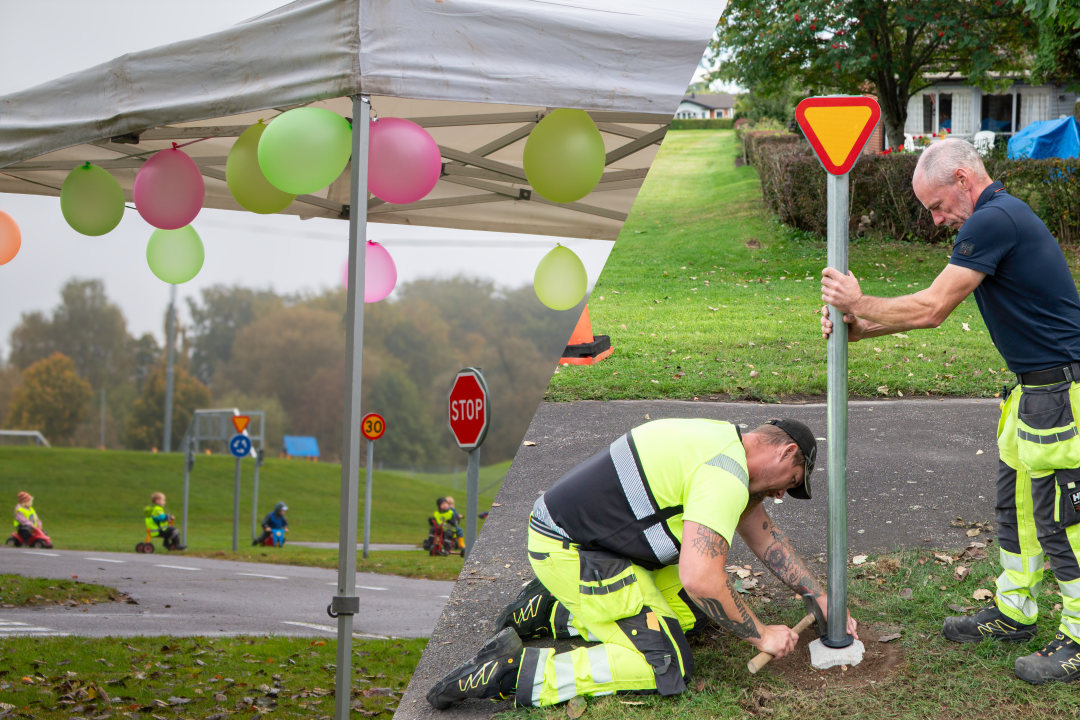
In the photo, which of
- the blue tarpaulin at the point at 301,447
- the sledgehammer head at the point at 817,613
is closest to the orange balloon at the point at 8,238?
the sledgehammer head at the point at 817,613

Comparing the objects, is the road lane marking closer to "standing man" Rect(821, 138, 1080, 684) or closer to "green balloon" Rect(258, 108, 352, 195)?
"green balloon" Rect(258, 108, 352, 195)

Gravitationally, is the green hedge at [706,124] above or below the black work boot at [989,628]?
above

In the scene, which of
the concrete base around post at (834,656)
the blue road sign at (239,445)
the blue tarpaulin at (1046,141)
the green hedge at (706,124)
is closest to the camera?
the concrete base around post at (834,656)

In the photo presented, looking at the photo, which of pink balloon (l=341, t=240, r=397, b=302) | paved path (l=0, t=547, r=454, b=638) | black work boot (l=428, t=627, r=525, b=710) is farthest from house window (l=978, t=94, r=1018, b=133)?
black work boot (l=428, t=627, r=525, b=710)

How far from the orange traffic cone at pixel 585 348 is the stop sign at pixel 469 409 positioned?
169 cm

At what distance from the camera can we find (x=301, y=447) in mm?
47969

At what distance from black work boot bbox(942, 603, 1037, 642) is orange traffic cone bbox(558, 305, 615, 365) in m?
3.51

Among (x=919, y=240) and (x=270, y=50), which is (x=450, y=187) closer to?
(x=270, y=50)

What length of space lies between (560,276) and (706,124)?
4.11 m

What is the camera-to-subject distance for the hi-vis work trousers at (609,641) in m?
2.72

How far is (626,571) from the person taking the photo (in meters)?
2.78

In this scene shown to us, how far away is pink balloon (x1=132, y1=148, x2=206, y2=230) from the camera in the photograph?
158 inches

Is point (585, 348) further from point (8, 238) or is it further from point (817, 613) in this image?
point (8, 238)

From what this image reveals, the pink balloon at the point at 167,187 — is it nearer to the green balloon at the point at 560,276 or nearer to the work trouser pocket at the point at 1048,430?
the green balloon at the point at 560,276
